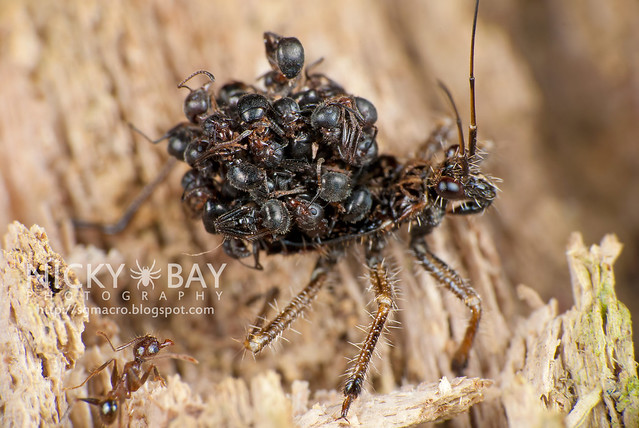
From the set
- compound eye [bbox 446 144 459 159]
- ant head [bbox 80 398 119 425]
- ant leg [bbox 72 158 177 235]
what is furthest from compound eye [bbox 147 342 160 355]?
compound eye [bbox 446 144 459 159]

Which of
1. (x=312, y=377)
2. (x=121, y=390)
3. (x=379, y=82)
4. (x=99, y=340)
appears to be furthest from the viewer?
(x=379, y=82)

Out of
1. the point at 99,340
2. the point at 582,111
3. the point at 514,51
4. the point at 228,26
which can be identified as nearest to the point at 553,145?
the point at 582,111

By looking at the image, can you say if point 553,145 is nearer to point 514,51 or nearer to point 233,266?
point 514,51

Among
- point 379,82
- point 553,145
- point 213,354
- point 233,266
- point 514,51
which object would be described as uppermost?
point 514,51

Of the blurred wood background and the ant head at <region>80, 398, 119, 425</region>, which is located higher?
the blurred wood background

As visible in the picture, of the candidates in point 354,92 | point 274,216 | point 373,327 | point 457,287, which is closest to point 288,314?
point 373,327

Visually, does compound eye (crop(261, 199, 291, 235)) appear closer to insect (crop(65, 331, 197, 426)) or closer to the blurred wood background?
insect (crop(65, 331, 197, 426))
